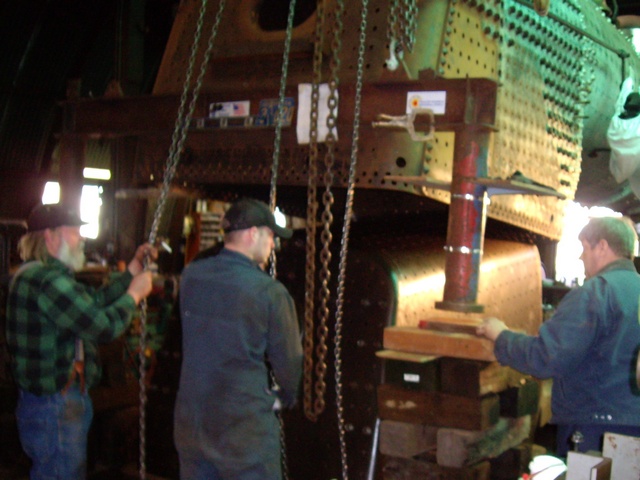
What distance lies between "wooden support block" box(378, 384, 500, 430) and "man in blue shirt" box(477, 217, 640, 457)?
1.35 ft

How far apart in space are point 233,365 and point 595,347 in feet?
6.96

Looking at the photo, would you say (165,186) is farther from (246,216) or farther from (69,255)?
(69,255)

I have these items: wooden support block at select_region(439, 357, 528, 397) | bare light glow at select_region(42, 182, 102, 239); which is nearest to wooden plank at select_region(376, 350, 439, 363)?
wooden support block at select_region(439, 357, 528, 397)

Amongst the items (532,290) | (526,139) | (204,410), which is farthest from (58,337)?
(532,290)

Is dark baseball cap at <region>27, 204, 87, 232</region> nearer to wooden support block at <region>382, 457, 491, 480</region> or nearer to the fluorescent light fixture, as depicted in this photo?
wooden support block at <region>382, 457, 491, 480</region>

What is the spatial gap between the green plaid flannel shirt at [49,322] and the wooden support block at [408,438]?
183cm

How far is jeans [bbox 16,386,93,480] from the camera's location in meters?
3.96

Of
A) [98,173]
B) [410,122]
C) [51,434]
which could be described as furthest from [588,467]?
[98,173]

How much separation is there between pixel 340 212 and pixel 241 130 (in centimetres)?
187

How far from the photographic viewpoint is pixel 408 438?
445 cm

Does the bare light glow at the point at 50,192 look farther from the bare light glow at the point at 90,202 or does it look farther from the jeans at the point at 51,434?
the jeans at the point at 51,434

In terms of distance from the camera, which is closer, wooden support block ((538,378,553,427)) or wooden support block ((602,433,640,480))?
wooden support block ((602,433,640,480))

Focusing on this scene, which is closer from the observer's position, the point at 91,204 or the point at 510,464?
the point at 510,464

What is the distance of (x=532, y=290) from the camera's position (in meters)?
6.90
